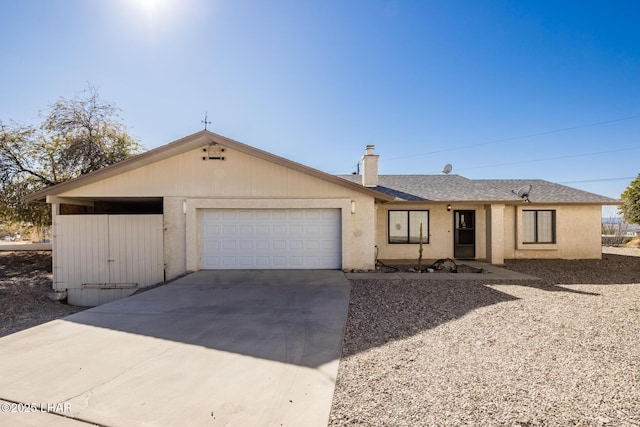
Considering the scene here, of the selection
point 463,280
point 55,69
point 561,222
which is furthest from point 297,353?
point 561,222

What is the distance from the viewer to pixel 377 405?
271 centimetres

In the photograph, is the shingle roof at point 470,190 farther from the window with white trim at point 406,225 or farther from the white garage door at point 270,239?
the white garage door at point 270,239

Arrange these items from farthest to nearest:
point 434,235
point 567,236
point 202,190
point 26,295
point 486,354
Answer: point 567,236
point 434,235
point 202,190
point 26,295
point 486,354

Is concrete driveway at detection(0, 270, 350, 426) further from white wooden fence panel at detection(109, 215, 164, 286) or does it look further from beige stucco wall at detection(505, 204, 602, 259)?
beige stucco wall at detection(505, 204, 602, 259)

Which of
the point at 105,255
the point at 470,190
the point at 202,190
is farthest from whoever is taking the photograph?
the point at 470,190

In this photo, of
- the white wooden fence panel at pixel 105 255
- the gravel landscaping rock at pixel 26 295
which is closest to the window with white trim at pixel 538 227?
the white wooden fence panel at pixel 105 255

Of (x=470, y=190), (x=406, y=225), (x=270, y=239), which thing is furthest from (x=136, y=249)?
(x=470, y=190)

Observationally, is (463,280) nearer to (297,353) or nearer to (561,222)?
(297,353)

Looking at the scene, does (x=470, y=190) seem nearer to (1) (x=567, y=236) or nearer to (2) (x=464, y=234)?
(2) (x=464, y=234)

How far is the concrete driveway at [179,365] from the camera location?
2.61 meters

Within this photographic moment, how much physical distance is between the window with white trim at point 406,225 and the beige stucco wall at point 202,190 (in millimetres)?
3816

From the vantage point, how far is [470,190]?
1317cm

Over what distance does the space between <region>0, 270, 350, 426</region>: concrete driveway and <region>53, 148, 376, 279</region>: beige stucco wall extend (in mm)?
3635

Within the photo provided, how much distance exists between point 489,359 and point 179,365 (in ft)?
12.9
